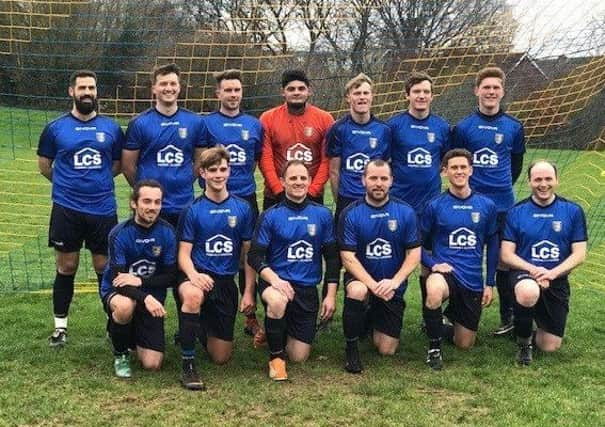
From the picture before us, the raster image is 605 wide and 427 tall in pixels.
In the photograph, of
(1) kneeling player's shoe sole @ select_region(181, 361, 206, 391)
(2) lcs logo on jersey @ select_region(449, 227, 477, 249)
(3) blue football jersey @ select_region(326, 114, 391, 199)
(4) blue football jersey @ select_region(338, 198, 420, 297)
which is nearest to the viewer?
(1) kneeling player's shoe sole @ select_region(181, 361, 206, 391)

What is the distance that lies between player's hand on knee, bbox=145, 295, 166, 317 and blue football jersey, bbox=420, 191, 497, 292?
5.92 ft

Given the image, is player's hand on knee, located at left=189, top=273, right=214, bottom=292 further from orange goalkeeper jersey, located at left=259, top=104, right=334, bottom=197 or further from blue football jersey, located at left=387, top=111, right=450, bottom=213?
blue football jersey, located at left=387, top=111, right=450, bottom=213

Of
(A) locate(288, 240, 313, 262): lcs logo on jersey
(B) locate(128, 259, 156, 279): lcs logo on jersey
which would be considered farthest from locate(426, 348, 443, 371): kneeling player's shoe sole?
(B) locate(128, 259, 156, 279): lcs logo on jersey

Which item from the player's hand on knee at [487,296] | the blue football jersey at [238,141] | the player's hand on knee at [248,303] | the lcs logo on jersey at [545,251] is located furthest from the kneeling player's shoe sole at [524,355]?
the blue football jersey at [238,141]

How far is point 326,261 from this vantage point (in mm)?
4488

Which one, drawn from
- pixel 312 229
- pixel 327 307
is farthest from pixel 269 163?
pixel 327 307

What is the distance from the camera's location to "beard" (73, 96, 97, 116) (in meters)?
4.66

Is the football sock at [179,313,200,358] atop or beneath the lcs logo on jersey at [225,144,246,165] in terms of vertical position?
beneath

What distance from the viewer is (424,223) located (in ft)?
15.8

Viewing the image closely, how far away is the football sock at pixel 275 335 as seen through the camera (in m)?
4.30

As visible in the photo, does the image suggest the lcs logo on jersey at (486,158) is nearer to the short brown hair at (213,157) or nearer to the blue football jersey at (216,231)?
the blue football jersey at (216,231)

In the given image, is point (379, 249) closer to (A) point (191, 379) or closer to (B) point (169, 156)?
(A) point (191, 379)

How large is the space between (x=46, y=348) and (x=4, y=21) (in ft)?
17.8

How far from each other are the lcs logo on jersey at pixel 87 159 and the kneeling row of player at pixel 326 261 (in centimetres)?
58
